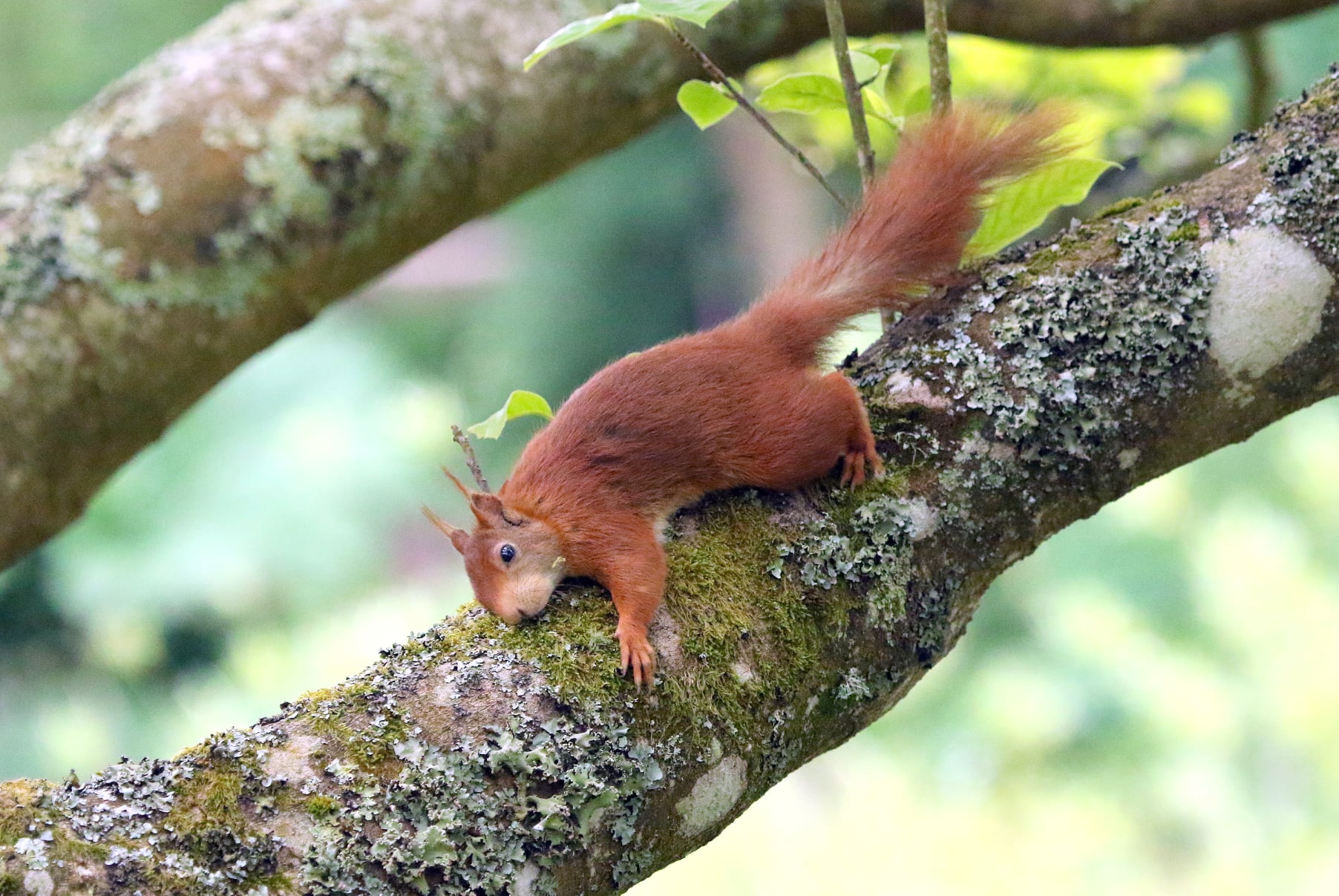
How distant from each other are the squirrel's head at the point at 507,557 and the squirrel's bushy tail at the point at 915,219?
409 mm

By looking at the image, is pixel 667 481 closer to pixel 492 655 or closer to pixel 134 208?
pixel 492 655

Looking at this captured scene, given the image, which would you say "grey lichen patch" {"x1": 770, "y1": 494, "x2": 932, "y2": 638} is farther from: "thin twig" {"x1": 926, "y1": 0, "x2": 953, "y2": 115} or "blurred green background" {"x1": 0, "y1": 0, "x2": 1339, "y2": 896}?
"blurred green background" {"x1": 0, "y1": 0, "x2": 1339, "y2": 896}

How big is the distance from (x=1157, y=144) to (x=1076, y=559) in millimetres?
3021

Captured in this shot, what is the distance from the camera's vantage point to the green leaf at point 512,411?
138 centimetres

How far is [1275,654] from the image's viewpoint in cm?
529

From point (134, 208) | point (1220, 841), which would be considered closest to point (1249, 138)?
point (134, 208)

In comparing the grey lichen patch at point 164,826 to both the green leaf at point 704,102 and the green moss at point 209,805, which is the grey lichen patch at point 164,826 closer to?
the green moss at point 209,805

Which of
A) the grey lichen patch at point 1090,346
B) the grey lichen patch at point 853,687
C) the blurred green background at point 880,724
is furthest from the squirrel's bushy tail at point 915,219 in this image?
the blurred green background at point 880,724

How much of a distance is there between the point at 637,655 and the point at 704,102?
733 mm

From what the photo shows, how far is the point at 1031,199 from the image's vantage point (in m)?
1.52

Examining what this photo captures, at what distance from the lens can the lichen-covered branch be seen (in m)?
1.90

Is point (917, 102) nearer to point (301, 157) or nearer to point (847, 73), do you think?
point (847, 73)

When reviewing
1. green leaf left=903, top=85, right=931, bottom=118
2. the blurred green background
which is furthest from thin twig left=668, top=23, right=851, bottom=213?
the blurred green background

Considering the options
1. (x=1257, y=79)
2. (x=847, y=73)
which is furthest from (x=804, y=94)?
(x=1257, y=79)
